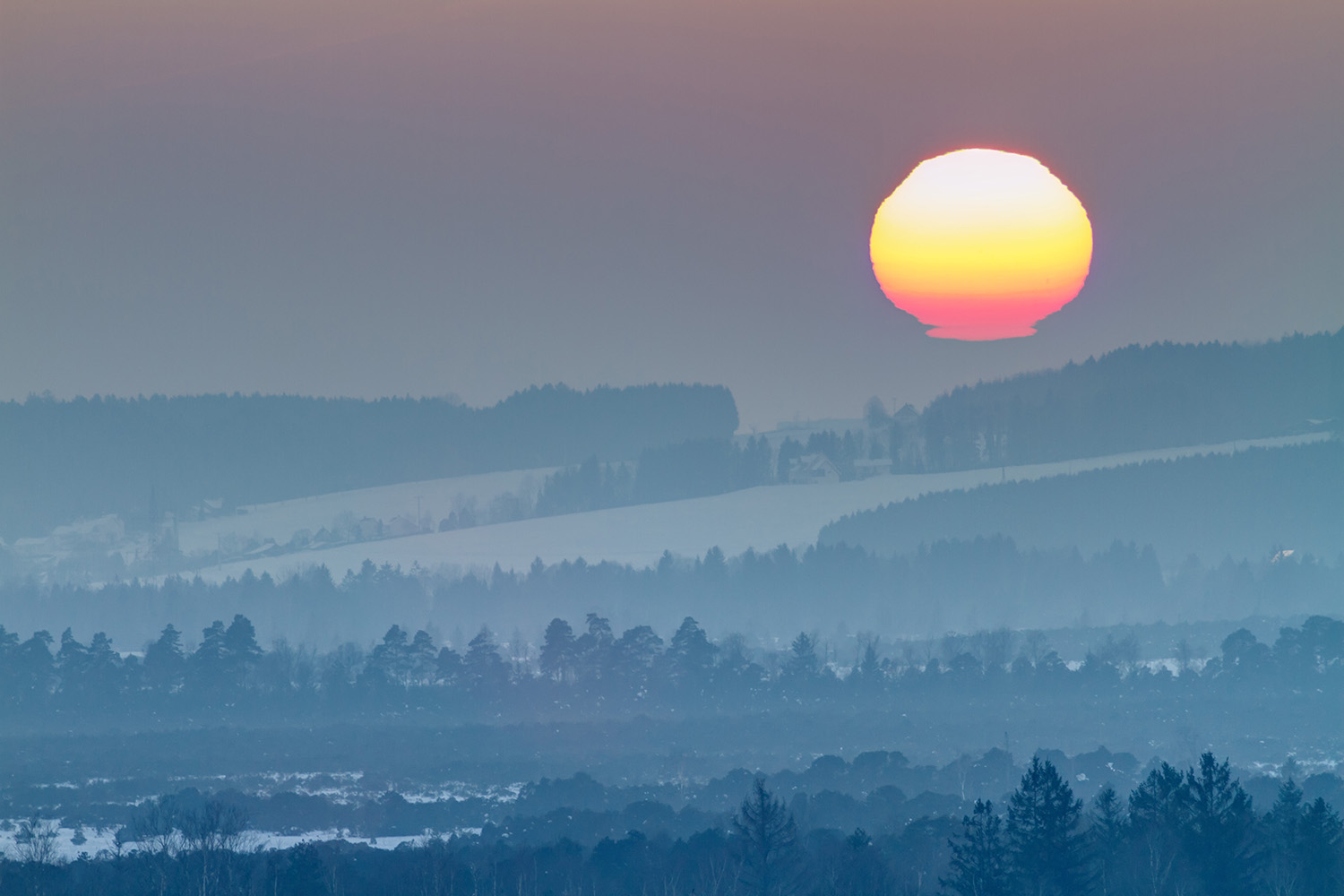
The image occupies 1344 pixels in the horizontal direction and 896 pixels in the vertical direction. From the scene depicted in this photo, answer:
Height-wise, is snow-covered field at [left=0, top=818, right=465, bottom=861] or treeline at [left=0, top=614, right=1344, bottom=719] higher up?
treeline at [left=0, top=614, right=1344, bottom=719]

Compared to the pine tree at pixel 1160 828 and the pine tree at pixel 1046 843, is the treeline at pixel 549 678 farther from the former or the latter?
the pine tree at pixel 1046 843

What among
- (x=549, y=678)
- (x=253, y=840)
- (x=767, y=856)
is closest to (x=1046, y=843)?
(x=767, y=856)

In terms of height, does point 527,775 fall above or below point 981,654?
below

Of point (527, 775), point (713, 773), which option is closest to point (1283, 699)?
point (713, 773)

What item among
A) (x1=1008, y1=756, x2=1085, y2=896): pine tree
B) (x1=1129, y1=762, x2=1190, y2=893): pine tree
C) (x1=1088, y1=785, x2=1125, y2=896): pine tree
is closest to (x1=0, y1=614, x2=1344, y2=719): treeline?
(x1=1129, y1=762, x2=1190, y2=893): pine tree

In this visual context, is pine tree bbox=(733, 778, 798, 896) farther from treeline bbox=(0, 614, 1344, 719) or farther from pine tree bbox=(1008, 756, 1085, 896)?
treeline bbox=(0, 614, 1344, 719)

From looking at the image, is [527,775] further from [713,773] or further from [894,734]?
[894,734]

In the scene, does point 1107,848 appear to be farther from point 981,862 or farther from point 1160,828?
point 981,862
